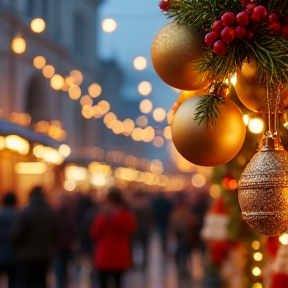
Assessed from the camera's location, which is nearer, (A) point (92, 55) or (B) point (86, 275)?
(B) point (86, 275)

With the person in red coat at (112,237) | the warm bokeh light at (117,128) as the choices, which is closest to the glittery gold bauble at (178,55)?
the person in red coat at (112,237)

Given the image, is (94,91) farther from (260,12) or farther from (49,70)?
(260,12)

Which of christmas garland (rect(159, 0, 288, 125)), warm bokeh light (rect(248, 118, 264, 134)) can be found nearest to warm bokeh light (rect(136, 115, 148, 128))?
warm bokeh light (rect(248, 118, 264, 134))

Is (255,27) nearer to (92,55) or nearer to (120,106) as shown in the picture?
(92,55)

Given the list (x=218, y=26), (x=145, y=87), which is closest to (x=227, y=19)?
(x=218, y=26)

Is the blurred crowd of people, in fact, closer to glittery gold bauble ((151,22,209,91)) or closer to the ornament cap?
glittery gold bauble ((151,22,209,91))

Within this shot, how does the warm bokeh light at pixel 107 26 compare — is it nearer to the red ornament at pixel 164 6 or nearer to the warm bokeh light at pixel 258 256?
the warm bokeh light at pixel 258 256

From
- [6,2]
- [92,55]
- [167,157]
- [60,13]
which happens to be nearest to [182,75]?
[6,2]

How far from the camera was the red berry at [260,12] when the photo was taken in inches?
92.7

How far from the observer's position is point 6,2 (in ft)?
82.1

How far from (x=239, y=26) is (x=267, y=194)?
52 centimetres

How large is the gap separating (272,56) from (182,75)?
340mm

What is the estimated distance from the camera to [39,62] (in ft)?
87.0

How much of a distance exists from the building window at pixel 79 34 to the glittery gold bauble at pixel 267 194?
3305 cm
